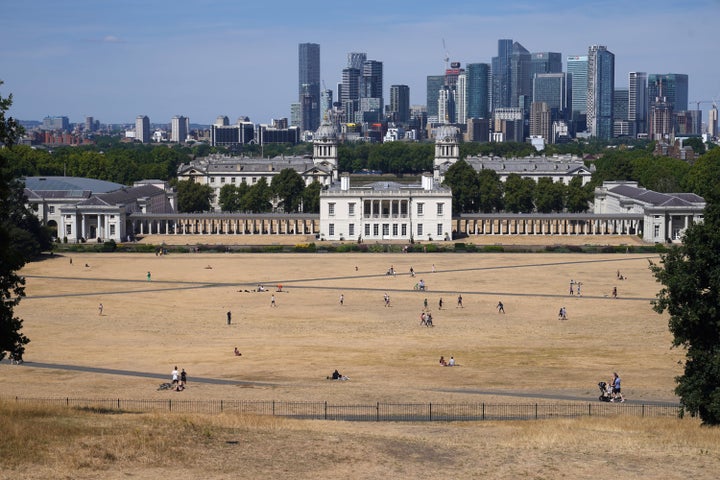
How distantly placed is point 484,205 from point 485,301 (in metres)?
66.3

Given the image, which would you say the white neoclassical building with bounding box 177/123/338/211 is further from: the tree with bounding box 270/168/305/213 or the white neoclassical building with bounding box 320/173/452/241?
the white neoclassical building with bounding box 320/173/452/241

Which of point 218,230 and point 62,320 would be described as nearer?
point 62,320

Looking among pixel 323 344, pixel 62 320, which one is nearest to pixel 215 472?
pixel 323 344

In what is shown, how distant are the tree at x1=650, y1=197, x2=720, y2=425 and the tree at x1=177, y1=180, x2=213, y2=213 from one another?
10800 cm

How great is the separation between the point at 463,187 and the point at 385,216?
18.4 m

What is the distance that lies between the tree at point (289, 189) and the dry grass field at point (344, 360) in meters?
35.5

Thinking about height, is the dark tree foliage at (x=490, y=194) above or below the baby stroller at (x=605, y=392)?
above

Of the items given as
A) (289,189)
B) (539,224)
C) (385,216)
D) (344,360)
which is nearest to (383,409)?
(344,360)

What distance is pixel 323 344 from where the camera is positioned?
6041 cm

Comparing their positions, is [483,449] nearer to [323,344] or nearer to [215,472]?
[215,472]

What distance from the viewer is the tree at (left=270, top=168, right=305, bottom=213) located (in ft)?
470

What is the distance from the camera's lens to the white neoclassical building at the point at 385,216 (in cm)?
12506

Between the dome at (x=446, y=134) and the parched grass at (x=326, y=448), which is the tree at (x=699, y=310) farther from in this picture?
the dome at (x=446, y=134)

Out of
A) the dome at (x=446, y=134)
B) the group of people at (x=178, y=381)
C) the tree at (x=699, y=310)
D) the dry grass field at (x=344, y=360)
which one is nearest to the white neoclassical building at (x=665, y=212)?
the dry grass field at (x=344, y=360)
